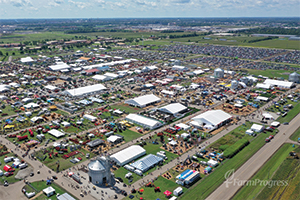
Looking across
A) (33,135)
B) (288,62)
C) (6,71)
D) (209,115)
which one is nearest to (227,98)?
(209,115)

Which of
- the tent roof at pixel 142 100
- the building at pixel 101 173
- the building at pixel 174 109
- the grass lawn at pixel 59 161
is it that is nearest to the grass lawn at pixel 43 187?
the grass lawn at pixel 59 161

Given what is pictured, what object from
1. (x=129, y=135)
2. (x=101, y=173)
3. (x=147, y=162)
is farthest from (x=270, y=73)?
(x=101, y=173)

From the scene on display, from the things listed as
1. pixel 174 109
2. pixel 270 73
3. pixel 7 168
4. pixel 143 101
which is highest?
pixel 270 73

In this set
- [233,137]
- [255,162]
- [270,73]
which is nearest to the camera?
[255,162]

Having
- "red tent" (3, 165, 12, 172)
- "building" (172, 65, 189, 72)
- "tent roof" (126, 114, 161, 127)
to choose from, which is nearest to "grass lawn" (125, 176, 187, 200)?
"tent roof" (126, 114, 161, 127)

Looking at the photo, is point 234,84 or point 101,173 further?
point 234,84

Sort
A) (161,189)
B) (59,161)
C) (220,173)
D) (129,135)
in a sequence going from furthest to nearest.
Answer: (129,135) → (59,161) → (220,173) → (161,189)

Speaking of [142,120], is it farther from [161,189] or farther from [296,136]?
[296,136]

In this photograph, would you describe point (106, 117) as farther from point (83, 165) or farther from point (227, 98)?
point (227, 98)
